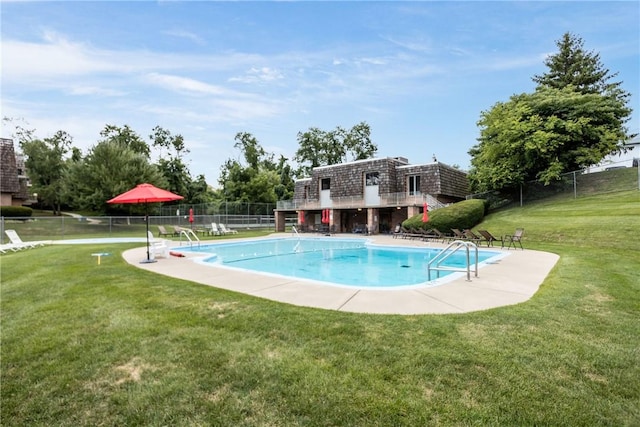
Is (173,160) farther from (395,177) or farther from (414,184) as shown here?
(414,184)

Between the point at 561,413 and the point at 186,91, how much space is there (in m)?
18.6

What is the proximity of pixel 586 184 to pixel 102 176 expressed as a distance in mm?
37769

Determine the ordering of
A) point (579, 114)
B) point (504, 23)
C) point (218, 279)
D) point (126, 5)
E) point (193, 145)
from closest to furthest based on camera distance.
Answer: point (126, 5), point (218, 279), point (504, 23), point (579, 114), point (193, 145)

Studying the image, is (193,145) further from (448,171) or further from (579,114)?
(579,114)

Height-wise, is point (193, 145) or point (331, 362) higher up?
point (193, 145)

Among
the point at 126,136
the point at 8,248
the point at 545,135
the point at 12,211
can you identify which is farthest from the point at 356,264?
the point at 126,136

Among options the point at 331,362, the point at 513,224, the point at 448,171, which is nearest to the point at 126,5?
the point at 331,362

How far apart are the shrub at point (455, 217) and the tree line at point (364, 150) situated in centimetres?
504

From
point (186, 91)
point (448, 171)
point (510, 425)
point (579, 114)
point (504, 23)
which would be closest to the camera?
point (510, 425)

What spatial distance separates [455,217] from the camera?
1806cm

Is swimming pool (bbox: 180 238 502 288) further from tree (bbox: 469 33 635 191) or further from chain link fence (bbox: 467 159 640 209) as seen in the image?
chain link fence (bbox: 467 159 640 209)

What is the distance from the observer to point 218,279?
6.75 metres

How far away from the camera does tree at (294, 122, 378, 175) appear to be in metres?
42.4

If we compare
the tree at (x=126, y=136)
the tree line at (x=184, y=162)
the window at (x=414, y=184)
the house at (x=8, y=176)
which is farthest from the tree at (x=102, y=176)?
the window at (x=414, y=184)
